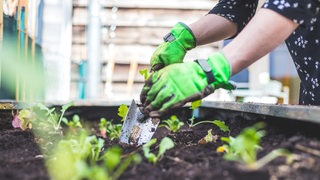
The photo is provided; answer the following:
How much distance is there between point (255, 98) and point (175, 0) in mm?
1376

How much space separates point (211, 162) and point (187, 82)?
1.02ft

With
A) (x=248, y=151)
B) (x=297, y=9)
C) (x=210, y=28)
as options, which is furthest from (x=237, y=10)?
(x=248, y=151)

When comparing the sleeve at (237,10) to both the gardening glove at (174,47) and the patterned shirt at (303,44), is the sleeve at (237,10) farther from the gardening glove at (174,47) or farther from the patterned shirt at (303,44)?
the gardening glove at (174,47)

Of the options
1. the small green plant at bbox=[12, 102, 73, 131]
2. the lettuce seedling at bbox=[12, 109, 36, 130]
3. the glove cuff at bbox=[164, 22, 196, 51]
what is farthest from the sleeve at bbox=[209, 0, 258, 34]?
the lettuce seedling at bbox=[12, 109, 36, 130]

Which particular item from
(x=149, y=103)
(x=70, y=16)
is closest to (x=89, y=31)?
(x=70, y=16)

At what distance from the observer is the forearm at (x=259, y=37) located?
1214 mm

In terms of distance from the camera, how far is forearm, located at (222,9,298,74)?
1214 mm

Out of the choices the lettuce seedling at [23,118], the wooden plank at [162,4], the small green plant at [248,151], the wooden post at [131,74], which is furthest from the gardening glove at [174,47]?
the wooden plank at [162,4]

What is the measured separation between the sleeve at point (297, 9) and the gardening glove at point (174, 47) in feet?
1.74

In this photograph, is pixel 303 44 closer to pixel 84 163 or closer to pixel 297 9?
pixel 297 9

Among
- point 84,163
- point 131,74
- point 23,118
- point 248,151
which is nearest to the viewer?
point 248,151

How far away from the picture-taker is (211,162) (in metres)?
1.00

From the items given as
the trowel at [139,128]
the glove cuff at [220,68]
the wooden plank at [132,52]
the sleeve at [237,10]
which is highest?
the sleeve at [237,10]

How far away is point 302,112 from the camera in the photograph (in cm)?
102
